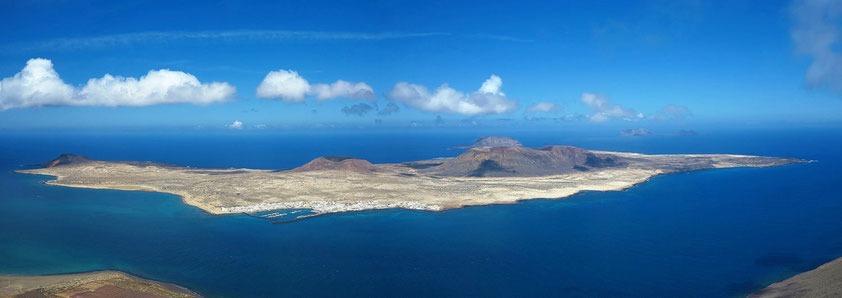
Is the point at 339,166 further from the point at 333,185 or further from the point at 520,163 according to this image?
the point at 520,163

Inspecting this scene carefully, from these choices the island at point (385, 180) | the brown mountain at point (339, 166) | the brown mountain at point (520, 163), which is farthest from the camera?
the brown mountain at point (520, 163)

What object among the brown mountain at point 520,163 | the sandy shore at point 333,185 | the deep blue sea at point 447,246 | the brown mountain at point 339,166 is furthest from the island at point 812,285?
the brown mountain at point 339,166

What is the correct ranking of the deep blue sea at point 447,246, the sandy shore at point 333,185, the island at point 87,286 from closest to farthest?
1. the island at point 87,286
2. the deep blue sea at point 447,246
3. the sandy shore at point 333,185

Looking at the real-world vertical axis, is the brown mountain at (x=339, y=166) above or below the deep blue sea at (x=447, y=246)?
above

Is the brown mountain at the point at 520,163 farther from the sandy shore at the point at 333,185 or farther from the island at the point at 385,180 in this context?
the sandy shore at the point at 333,185

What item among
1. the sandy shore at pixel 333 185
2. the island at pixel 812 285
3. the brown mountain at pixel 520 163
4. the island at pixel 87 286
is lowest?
the island at pixel 812 285

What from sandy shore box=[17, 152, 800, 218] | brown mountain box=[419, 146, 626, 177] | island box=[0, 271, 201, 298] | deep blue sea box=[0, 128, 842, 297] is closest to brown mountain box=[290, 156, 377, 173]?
sandy shore box=[17, 152, 800, 218]

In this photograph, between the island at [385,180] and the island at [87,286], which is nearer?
the island at [87,286]
